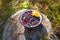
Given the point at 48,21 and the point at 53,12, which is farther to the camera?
the point at 53,12

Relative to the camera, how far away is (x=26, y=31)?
2480 millimetres

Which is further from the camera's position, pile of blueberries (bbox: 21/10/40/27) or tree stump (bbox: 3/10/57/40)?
tree stump (bbox: 3/10/57/40)

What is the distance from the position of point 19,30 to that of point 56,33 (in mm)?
486

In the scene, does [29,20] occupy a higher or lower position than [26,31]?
higher

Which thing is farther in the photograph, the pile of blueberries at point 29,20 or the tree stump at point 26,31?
the tree stump at point 26,31

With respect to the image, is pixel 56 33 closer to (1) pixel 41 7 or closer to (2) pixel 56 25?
(2) pixel 56 25

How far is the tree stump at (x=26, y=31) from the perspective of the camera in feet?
8.15

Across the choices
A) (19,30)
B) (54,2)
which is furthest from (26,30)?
(54,2)

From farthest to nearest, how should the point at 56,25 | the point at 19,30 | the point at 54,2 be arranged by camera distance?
the point at 54,2
the point at 56,25
the point at 19,30

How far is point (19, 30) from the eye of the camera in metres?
2.52

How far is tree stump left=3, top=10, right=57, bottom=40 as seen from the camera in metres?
2.48

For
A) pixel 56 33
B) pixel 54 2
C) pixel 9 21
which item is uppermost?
pixel 54 2

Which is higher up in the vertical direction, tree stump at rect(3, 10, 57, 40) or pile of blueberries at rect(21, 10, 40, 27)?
pile of blueberries at rect(21, 10, 40, 27)

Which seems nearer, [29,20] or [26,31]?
[29,20]
